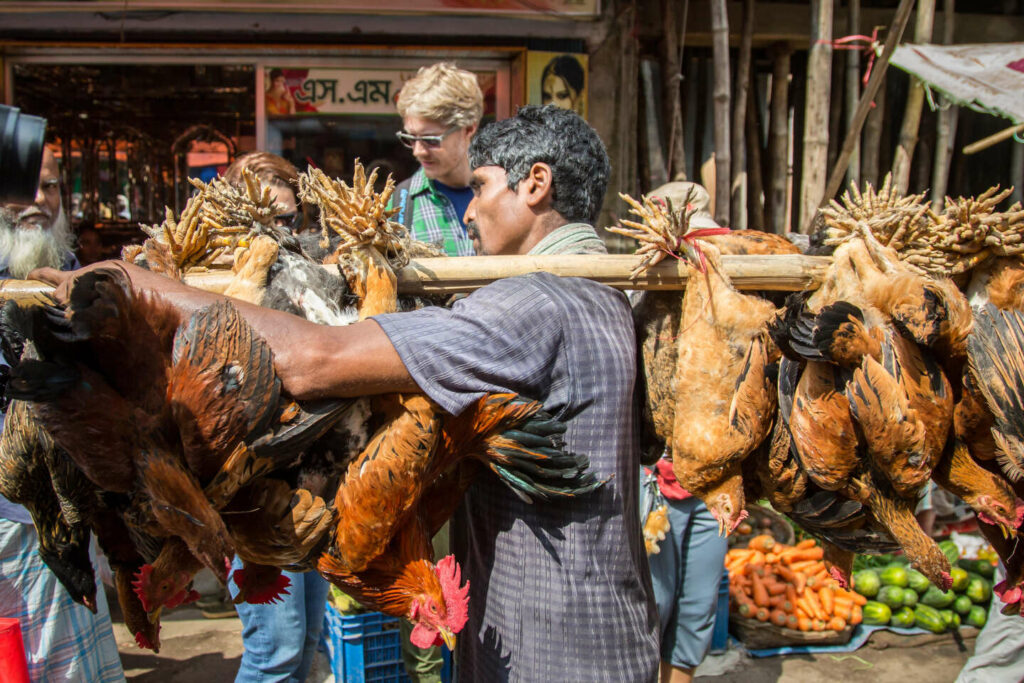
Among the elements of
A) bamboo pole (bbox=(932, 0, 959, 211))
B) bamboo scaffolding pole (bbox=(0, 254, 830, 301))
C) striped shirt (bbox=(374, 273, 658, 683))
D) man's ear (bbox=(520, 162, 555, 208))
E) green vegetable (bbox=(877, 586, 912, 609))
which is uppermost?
bamboo pole (bbox=(932, 0, 959, 211))

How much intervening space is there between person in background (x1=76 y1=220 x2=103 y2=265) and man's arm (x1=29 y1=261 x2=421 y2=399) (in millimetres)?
4747

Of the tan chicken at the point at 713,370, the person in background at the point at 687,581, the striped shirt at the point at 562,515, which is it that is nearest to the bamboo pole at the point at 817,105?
the person in background at the point at 687,581

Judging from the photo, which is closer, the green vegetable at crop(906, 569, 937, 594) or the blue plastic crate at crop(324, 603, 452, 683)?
the blue plastic crate at crop(324, 603, 452, 683)

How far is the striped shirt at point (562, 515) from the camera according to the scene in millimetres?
1553

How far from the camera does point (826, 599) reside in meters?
4.52

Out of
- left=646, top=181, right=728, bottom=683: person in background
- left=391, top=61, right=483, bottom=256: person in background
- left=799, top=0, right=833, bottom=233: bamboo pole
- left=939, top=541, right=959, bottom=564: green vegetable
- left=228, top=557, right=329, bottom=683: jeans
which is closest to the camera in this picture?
left=228, top=557, right=329, bottom=683: jeans

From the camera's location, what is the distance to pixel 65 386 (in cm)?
126

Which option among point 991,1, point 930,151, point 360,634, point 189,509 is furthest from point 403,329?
point 991,1

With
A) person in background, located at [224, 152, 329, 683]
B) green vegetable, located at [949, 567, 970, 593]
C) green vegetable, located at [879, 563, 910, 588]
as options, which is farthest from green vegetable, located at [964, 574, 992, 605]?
person in background, located at [224, 152, 329, 683]

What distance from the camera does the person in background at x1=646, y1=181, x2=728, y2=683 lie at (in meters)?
3.62

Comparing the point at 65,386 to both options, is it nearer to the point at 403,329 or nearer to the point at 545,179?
the point at 403,329

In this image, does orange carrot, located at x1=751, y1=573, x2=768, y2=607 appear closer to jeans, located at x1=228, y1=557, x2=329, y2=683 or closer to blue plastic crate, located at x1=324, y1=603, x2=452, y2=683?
blue plastic crate, located at x1=324, y1=603, x2=452, y2=683

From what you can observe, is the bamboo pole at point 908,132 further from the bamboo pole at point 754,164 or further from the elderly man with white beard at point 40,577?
the elderly man with white beard at point 40,577

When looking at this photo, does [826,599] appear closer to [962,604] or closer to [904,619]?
[904,619]
